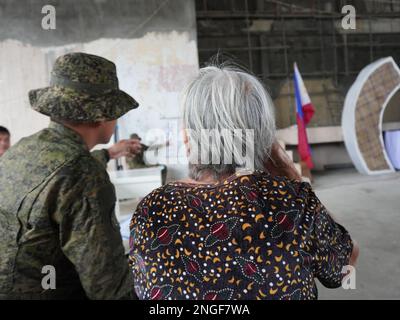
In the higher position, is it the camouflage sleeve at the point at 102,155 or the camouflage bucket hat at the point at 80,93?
the camouflage bucket hat at the point at 80,93

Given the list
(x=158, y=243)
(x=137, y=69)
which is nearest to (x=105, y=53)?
(x=137, y=69)

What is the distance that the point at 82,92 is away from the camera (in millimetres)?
1093

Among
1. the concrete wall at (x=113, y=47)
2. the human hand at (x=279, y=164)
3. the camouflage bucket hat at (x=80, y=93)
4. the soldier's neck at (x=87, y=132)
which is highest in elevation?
the concrete wall at (x=113, y=47)

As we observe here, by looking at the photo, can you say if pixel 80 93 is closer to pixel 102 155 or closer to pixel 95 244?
pixel 95 244

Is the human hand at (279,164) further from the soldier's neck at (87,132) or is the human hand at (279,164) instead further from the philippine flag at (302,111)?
the philippine flag at (302,111)

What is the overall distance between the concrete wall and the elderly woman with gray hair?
4840mm

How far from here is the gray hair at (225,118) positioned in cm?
90

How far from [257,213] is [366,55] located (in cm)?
870

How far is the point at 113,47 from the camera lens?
585 cm

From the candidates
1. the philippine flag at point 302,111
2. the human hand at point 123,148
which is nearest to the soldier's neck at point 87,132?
the human hand at point 123,148

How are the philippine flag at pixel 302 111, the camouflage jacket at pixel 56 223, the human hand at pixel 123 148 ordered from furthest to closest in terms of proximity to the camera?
the philippine flag at pixel 302 111 < the human hand at pixel 123 148 < the camouflage jacket at pixel 56 223

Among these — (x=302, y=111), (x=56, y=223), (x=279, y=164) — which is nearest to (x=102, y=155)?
(x=56, y=223)

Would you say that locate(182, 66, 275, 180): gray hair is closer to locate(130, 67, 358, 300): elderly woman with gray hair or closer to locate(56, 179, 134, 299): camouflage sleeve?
locate(130, 67, 358, 300): elderly woman with gray hair

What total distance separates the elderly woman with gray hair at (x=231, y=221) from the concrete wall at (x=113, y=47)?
484 cm
